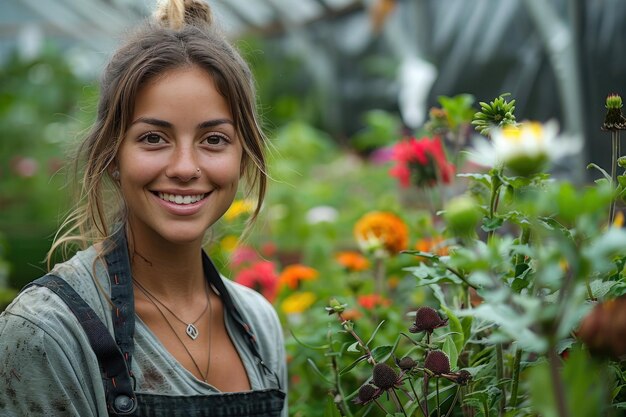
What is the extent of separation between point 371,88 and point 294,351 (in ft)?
21.4

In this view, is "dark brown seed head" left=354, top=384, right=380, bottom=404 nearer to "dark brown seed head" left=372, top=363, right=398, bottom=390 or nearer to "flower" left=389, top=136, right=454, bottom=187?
"dark brown seed head" left=372, top=363, right=398, bottom=390

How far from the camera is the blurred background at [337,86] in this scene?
122 inches

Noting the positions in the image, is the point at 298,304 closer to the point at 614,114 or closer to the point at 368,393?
the point at 368,393

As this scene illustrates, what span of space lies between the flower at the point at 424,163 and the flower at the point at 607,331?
53.7 inches

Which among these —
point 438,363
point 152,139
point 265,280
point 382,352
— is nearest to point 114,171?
point 152,139

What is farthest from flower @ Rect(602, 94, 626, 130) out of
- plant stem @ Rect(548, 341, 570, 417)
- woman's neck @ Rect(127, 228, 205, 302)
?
woman's neck @ Rect(127, 228, 205, 302)

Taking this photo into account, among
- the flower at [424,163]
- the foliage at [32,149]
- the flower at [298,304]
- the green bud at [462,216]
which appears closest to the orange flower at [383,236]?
the flower at [424,163]

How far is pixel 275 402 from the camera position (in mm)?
1301

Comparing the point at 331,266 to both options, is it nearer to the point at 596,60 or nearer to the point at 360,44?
the point at 596,60

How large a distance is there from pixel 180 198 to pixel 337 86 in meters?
7.82

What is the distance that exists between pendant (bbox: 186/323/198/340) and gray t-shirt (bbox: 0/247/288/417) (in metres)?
0.12

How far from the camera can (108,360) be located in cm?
112

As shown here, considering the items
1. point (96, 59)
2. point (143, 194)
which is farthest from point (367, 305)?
point (96, 59)

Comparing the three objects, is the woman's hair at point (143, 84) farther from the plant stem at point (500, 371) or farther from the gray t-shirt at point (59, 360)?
the plant stem at point (500, 371)
